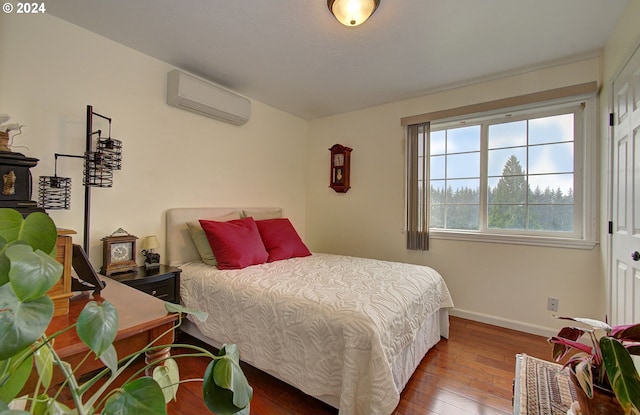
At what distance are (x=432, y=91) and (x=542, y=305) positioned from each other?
2.37 meters

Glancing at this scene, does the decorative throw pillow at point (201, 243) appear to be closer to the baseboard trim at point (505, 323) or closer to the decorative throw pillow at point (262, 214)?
the decorative throw pillow at point (262, 214)

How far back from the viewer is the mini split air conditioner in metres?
2.44

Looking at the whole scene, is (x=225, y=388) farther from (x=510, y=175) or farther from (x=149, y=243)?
(x=510, y=175)

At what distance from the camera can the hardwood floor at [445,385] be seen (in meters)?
1.59

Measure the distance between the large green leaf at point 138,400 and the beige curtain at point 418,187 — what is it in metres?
2.98

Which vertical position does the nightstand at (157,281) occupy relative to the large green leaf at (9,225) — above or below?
below

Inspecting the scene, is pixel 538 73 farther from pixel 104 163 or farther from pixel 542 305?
pixel 104 163

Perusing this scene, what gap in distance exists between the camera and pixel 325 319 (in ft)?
4.77

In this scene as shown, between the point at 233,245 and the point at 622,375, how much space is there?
2244 millimetres

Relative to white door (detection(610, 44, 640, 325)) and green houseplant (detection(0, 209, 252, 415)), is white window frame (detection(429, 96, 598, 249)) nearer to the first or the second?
white door (detection(610, 44, 640, 325))

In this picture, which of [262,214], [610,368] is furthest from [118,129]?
[610,368]

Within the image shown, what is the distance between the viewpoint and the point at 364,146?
11.6 feet

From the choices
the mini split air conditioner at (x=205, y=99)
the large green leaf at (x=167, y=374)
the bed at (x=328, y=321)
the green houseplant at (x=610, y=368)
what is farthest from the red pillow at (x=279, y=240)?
the green houseplant at (x=610, y=368)

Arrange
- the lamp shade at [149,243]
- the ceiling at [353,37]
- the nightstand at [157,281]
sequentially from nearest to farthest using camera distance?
the ceiling at [353,37]
the nightstand at [157,281]
the lamp shade at [149,243]
